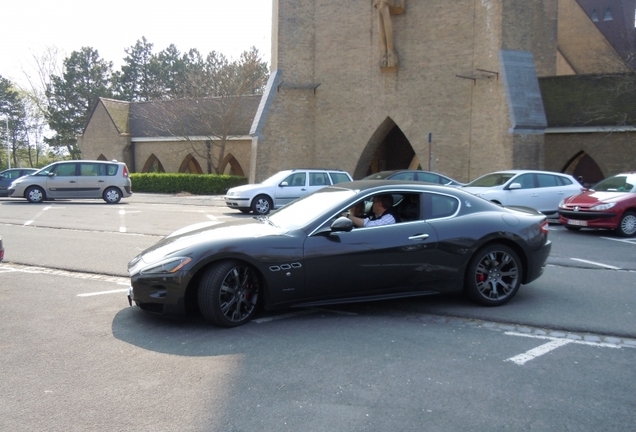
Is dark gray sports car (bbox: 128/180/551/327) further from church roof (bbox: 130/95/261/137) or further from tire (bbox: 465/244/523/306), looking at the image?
church roof (bbox: 130/95/261/137)

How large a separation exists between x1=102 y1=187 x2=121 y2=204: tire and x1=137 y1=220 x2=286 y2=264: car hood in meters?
16.6

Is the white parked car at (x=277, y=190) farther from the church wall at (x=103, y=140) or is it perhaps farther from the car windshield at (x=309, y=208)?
the church wall at (x=103, y=140)

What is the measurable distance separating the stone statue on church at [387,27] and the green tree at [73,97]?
39367mm

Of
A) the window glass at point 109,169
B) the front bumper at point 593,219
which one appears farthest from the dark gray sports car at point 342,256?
the window glass at point 109,169

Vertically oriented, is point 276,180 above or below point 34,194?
above

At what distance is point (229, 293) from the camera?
5.33 metres

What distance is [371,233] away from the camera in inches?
226

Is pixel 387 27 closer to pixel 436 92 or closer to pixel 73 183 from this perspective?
pixel 436 92

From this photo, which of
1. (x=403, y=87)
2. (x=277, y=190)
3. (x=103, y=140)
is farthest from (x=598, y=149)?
(x=103, y=140)

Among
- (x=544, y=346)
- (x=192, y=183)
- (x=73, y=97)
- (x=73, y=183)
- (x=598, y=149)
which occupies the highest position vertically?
(x=73, y=97)

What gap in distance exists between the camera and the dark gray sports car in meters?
5.29

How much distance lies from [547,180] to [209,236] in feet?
42.2

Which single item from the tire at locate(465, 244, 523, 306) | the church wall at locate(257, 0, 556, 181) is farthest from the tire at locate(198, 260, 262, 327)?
the church wall at locate(257, 0, 556, 181)

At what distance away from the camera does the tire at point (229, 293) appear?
17.1 feet
